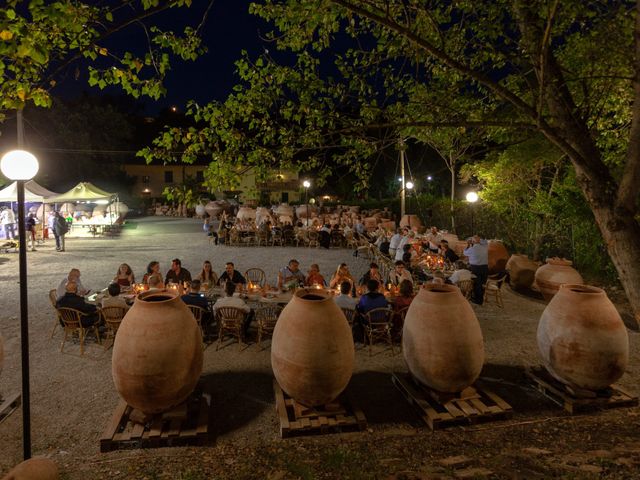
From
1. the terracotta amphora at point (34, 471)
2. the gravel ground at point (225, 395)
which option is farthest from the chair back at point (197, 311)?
the terracotta amphora at point (34, 471)

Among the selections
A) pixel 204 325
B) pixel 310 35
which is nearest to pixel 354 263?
pixel 204 325

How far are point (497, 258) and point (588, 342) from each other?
815 cm

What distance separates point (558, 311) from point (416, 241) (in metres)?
8.67

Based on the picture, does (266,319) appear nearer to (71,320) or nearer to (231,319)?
(231,319)

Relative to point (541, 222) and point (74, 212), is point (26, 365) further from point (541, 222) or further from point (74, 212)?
point (74, 212)

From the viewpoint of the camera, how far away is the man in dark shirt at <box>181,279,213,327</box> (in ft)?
25.0

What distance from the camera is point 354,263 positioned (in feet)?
51.3

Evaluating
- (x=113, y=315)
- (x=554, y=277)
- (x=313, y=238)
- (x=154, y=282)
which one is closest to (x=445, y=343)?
(x=113, y=315)

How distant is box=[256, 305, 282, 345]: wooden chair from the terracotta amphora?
4.32 metres

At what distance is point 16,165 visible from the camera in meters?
4.68

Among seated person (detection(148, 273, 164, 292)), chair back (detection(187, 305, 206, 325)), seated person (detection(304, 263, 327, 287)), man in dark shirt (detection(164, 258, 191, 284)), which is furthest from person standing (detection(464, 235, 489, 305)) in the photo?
seated person (detection(148, 273, 164, 292))

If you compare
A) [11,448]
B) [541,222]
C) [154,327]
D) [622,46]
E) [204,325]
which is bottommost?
[11,448]

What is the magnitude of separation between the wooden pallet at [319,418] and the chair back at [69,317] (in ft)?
13.4

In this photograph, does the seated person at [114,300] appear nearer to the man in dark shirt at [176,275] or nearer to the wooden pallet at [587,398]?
the man in dark shirt at [176,275]
